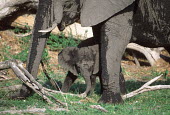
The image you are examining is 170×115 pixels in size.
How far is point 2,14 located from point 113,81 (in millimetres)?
4725

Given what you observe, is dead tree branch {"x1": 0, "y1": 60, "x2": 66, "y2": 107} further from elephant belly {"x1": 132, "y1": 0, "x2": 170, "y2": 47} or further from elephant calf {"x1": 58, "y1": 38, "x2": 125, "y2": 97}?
elephant belly {"x1": 132, "y1": 0, "x2": 170, "y2": 47}

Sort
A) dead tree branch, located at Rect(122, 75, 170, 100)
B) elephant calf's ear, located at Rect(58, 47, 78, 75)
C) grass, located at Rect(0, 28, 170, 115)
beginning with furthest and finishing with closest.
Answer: elephant calf's ear, located at Rect(58, 47, 78, 75), dead tree branch, located at Rect(122, 75, 170, 100), grass, located at Rect(0, 28, 170, 115)

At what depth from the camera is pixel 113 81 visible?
5.90m

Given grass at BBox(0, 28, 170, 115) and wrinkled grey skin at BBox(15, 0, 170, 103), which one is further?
wrinkled grey skin at BBox(15, 0, 170, 103)

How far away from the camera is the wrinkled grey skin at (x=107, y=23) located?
18.7 ft

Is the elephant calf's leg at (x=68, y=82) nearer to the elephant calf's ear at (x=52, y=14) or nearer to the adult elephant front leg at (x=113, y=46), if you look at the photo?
the adult elephant front leg at (x=113, y=46)

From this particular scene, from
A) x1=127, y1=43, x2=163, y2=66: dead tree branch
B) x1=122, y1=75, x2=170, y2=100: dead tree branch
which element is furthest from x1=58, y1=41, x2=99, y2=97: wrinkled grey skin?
x1=127, y1=43, x2=163, y2=66: dead tree branch

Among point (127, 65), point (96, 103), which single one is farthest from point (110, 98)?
point (127, 65)

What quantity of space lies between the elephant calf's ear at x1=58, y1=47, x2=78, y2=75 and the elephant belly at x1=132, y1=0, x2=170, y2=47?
99 centimetres

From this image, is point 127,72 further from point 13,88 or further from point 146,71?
point 13,88

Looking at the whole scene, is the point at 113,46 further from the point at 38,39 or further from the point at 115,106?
the point at 38,39

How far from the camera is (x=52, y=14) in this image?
5.83 m

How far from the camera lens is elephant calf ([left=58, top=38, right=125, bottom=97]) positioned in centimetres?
656

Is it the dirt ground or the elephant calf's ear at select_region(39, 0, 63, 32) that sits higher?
the elephant calf's ear at select_region(39, 0, 63, 32)
